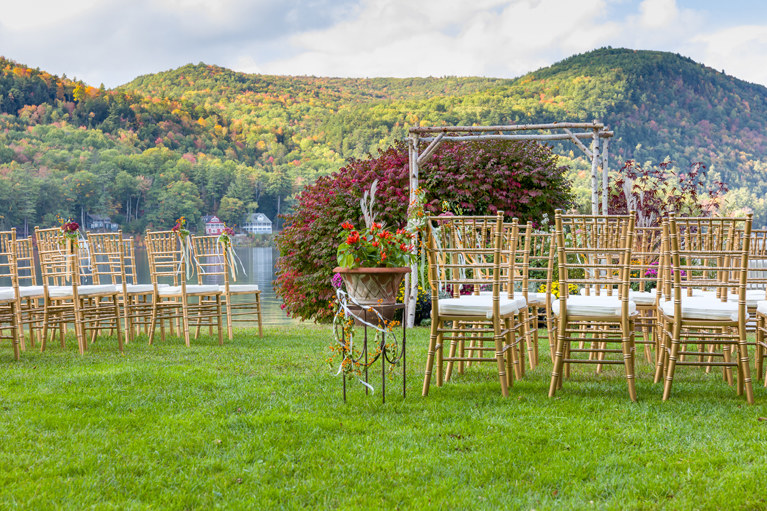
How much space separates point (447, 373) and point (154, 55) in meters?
54.6

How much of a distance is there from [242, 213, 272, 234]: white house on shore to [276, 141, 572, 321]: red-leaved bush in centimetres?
3026

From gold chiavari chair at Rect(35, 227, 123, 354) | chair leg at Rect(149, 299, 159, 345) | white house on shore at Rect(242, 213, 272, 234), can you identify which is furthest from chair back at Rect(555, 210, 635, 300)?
white house on shore at Rect(242, 213, 272, 234)

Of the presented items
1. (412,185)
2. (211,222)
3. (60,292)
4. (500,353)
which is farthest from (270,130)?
(500,353)

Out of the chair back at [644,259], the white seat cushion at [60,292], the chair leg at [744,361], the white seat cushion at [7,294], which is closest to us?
the chair leg at [744,361]

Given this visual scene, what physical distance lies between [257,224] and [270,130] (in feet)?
21.1

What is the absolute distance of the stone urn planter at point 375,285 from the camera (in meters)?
3.70

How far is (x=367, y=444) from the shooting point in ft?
9.59

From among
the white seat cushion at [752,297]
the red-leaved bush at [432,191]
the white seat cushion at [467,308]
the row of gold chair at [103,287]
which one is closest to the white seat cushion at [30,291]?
the row of gold chair at [103,287]

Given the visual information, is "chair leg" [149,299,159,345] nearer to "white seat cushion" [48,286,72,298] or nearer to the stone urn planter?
"white seat cushion" [48,286,72,298]

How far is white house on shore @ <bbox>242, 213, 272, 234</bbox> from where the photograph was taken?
4009 centimetres

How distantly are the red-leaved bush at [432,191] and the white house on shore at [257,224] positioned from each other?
30264 millimetres

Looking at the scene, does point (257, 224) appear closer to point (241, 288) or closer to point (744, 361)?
point (241, 288)

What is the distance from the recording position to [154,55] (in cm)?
5256

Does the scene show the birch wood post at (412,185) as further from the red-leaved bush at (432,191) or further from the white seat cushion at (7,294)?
the white seat cushion at (7,294)
